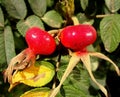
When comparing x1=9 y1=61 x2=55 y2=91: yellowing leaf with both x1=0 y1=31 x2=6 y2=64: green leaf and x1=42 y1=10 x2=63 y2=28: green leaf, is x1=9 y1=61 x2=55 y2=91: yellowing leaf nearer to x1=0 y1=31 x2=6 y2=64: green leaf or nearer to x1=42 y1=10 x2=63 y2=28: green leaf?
x1=0 y1=31 x2=6 y2=64: green leaf

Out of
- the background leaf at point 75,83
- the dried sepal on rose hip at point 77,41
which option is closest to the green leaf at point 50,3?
the background leaf at point 75,83

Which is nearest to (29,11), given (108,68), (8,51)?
(8,51)

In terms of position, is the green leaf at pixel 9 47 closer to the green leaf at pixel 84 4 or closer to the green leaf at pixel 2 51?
the green leaf at pixel 2 51

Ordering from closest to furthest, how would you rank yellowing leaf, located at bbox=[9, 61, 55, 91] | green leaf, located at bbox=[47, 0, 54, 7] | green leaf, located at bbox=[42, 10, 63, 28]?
yellowing leaf, located at bbox=[9, 61, 55, 91] → green leaf, located at bbox=[42, 10, 63, 28] → green leaf, located at bbox=[47, 0, 54, 7]

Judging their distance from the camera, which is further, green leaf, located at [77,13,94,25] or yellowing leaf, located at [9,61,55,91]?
green leaf, located at [77,13,94,25]

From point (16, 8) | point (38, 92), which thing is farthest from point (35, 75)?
point (16, 8)

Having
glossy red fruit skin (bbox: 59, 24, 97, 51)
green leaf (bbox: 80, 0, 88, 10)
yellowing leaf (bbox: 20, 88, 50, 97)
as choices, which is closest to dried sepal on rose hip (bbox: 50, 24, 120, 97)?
glossy red fruit skin (bbox: 59, 24, 97, 51)
